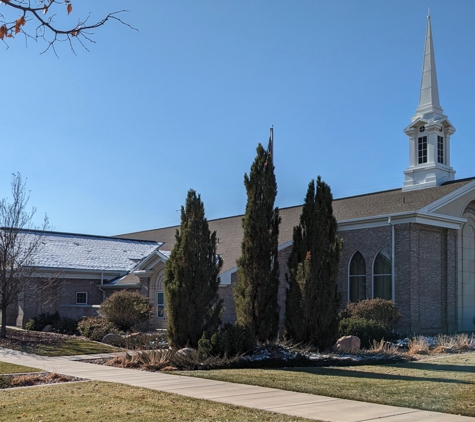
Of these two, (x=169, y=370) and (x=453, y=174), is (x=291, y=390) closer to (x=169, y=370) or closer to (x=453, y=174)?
(x=169, y=370)

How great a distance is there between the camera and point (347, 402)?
407 inches

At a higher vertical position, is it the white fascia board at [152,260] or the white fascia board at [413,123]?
the white fascia board at [413,123]

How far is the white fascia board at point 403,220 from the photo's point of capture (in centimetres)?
2648

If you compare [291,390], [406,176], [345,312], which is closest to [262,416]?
[291,390]

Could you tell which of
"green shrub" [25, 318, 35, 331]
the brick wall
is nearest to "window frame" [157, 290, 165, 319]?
"green shrub" [25, 318, 35, 331]

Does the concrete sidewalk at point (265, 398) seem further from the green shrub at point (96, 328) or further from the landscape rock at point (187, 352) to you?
the green shrub at point (96, 328)

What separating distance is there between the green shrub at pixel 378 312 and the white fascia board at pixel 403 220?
154 inches

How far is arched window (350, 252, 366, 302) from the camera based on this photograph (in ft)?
94.4

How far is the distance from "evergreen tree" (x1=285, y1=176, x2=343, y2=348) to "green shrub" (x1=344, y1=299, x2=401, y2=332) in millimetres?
4897

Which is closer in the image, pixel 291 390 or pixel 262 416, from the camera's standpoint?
pixel 262 416

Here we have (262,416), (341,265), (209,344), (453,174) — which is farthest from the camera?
(453,174)

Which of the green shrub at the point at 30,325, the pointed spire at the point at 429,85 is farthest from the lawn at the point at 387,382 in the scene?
the pointed spire at the point at 429,85

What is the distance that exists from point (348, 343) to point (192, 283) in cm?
535

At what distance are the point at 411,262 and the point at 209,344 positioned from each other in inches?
503
